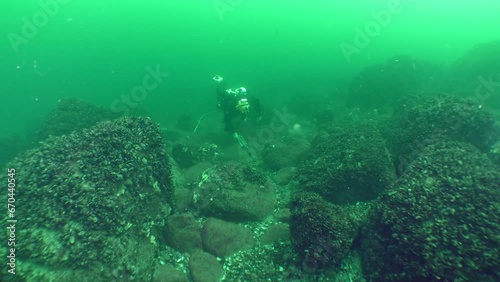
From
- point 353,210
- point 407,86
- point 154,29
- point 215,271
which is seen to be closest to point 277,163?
point 353,210

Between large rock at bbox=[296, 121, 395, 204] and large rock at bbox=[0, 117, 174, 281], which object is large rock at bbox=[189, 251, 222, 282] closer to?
large rock at bbox=[0, 117, 174, 281]

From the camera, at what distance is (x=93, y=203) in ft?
26.8

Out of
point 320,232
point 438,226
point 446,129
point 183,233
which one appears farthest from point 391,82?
point 183,233

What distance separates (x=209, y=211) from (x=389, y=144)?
946 centimetres

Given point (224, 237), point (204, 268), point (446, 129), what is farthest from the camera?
point (446, 129)

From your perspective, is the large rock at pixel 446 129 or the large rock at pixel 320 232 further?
the large rock at pixel 446 129

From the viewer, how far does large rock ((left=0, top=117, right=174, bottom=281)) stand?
24.3ft

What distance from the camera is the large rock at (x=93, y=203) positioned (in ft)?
24.3

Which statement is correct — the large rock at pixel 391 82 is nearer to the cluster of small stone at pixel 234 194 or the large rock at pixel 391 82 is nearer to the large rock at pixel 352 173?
the large rock at pixel 352 173

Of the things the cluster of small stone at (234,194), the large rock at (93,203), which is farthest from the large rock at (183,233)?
the cluster of small stone at (234,194)

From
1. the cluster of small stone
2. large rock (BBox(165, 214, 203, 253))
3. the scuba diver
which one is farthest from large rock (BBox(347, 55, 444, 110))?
large rock (BBox(165, 214, 203, 253))

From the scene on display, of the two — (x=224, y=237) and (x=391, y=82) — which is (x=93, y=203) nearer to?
(x=224, y=237)

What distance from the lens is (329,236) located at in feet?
26.5

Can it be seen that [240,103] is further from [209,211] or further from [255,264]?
[255,264]
